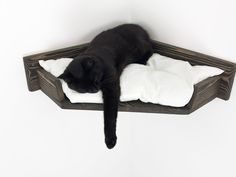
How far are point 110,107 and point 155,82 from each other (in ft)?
0.45

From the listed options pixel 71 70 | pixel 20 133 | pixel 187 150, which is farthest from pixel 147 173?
pixel 71 70

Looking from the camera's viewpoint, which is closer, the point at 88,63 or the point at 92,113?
the point at 88,63

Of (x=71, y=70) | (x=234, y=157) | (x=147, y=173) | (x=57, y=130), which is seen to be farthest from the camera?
(x=147, y=173)

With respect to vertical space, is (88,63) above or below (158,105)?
above

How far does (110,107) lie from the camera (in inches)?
27.7

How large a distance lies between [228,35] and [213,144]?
34cm

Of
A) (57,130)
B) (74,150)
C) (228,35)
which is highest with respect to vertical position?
(228,35)

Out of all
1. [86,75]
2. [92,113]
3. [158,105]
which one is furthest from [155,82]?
[92,113]

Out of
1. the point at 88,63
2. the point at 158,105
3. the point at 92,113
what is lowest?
the point at 92,113

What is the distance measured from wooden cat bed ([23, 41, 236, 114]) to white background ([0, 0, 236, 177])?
23mm

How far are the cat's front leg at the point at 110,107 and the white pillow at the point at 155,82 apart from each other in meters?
0.02

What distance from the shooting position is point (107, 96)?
0.71 m

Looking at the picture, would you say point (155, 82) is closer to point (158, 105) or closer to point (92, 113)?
point (158, 105)

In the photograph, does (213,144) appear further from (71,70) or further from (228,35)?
(71,70)
